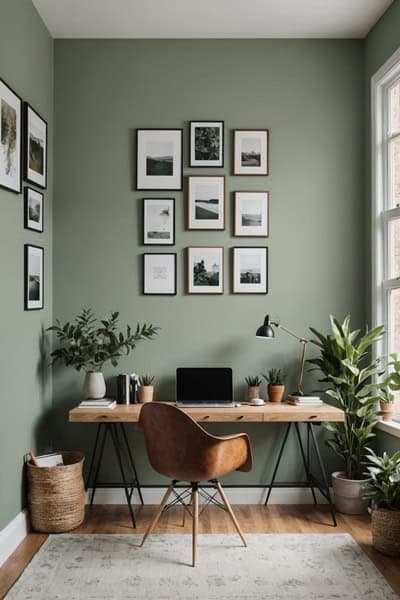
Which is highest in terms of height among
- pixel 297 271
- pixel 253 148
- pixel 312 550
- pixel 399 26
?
pixel 399 26

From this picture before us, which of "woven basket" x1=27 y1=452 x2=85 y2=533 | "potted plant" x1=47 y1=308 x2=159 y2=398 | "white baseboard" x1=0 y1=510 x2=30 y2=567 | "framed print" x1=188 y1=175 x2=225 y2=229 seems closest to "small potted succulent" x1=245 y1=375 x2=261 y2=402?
"potted plant" x1=47 y1=308 x2=159 y2=398

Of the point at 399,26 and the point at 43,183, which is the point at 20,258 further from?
the point at 399,26

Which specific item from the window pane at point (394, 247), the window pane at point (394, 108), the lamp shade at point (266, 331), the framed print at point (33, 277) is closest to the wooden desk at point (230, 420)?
the lamp shade at point (266, 331)

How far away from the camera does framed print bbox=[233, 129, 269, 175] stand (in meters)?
4.16

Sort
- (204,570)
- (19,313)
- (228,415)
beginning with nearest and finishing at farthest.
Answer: (204,570) → (19,313) → (228,415)

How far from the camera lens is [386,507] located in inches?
126

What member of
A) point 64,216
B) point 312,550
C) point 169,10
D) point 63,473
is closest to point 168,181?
point 64,216

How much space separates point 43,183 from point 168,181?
2.76 ft

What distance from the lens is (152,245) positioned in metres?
4.14

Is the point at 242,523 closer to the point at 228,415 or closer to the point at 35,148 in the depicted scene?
the point at 228,415

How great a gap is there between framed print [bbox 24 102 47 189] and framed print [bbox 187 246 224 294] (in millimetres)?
1093

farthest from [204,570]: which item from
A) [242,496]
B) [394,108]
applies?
[394,108]

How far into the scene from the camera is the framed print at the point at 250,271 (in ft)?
13.6

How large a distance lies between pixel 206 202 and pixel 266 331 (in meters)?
1.00
